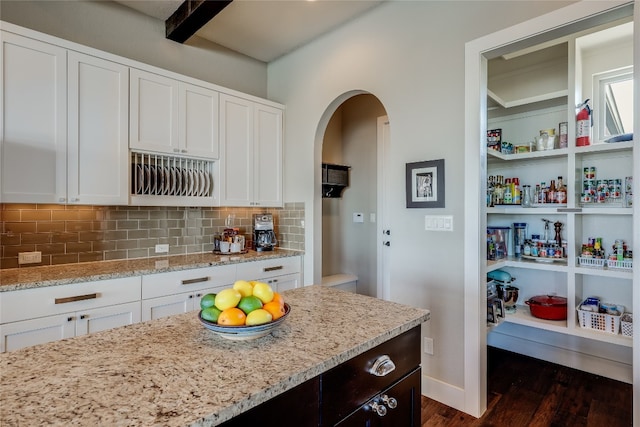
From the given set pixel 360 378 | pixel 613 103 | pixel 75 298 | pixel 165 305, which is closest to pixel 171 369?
pixel 360 378

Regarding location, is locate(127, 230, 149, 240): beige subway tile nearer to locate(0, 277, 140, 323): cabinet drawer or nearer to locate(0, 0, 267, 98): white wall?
locate(0, 277, 140, 323): cabinet drawer

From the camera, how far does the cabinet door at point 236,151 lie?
9.80ft

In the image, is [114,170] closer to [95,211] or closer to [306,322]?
[95,211]

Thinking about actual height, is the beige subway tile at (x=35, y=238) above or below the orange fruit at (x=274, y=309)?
above

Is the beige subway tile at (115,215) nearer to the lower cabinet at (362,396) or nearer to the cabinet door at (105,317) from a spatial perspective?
the cabinet door at (105,317)

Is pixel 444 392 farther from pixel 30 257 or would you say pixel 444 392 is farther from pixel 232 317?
pixel 30 257

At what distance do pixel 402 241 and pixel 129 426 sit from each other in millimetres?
2145

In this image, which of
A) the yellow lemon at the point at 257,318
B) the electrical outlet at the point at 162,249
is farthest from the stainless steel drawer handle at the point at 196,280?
the yellow lemon at the point at 257,318

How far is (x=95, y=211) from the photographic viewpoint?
8.41 feet

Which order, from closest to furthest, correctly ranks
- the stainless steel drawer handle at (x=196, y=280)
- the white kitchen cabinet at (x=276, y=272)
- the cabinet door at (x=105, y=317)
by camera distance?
1. the cabinet door at (x=105, y=317)
2. the stainless steel drawer handle at (x=196, y=280)
3. the white kitchen cabinet at (x=276, y=272)

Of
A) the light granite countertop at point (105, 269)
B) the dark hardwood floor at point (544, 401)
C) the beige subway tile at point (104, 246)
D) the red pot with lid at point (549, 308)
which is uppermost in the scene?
the beige subway tile at point (104, 246)

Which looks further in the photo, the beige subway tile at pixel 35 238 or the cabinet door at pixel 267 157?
the cabinet door at pixel 267 157

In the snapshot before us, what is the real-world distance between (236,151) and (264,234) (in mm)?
833

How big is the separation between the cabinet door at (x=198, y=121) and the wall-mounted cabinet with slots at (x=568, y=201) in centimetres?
216
